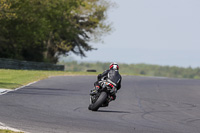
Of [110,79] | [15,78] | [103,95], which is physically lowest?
[15,78]

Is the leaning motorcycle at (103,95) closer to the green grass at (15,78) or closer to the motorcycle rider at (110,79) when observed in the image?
the motorcycle rider at (110,79)

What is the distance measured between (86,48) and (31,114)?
6243 cm

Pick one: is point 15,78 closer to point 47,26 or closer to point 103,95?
point 103,95

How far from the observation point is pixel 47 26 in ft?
202

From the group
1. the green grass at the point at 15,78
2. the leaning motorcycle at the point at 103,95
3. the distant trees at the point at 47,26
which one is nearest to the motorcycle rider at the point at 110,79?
the leaning motorcycle at the point at 103,95

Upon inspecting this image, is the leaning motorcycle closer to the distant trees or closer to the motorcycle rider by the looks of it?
the motorcycle rider

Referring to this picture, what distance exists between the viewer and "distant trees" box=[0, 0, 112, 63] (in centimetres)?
5528

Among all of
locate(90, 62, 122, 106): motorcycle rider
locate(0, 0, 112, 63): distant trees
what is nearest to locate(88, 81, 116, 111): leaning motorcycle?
locate(90, 62, 122, 106): motorcycle rider

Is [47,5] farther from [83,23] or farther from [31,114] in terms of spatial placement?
[31,114]

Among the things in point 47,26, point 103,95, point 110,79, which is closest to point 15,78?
point 110,79

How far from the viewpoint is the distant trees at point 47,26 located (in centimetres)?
5528

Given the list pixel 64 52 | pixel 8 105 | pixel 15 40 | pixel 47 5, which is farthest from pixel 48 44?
pixel 8 105

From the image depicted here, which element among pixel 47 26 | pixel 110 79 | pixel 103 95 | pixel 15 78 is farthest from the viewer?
pixel 47 26

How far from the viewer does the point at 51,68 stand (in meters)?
54.5
